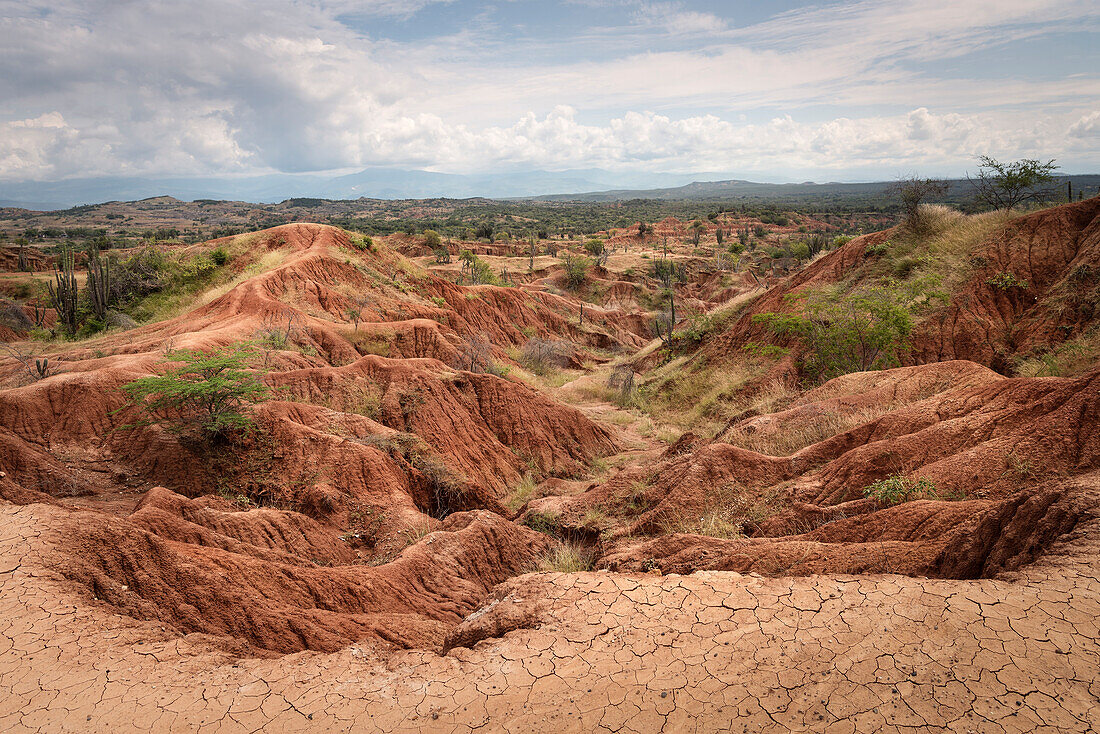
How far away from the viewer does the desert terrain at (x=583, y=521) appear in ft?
13.0

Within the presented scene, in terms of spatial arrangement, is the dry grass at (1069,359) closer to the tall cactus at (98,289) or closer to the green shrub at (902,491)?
the green shrub at (902,491)

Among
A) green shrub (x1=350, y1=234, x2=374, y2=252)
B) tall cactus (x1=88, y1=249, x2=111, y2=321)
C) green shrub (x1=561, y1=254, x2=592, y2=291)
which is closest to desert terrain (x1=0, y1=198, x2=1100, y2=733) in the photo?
tall cactus (x1=88, y1=249, x2=111, y2=321)

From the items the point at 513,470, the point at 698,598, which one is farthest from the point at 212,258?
the point at 698,598

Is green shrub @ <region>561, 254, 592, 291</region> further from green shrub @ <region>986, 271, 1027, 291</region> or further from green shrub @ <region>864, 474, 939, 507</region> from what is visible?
green shrub @ <region>864, 474, 939, 507</region>

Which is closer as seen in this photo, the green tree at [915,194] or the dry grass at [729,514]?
the dry grass at [729,514]

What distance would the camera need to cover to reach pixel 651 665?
4258 millimetres

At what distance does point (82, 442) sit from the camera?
11.2m

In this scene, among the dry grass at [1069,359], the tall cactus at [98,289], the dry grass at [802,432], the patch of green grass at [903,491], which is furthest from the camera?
the tall cactus at [98,289]

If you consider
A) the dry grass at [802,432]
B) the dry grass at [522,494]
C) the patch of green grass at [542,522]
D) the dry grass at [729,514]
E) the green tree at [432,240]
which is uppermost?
the green tree at [432,240]

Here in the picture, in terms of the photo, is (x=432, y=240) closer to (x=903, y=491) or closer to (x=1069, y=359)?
(x=1069, y=359)

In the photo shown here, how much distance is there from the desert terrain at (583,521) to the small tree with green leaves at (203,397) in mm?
89

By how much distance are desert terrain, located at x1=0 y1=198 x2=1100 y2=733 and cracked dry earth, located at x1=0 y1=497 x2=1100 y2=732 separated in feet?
0.08

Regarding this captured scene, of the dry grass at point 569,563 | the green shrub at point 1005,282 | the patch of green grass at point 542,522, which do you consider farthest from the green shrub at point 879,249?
the dry grass at point 569,563

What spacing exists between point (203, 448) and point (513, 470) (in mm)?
8039
